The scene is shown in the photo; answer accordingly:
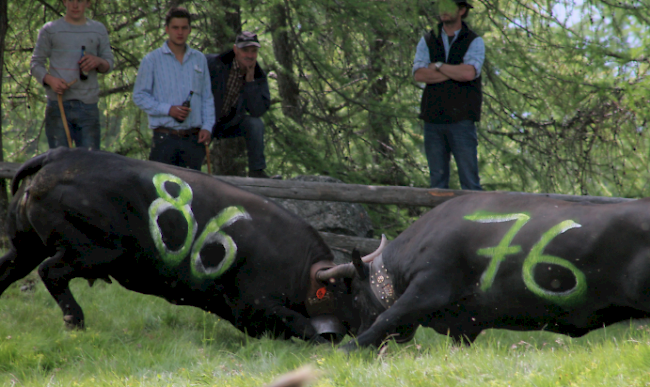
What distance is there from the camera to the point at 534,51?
7.67 metres

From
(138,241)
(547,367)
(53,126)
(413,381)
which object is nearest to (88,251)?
(138,241)

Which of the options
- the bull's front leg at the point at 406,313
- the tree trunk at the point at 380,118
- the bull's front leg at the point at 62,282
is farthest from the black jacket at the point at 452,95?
the bull's front leg at the point at 62,282

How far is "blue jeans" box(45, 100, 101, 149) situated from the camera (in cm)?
589

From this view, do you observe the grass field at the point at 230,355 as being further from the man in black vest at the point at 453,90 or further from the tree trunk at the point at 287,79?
the tree trunk at the point at 287,79

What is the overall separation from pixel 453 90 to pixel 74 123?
3.57 metres

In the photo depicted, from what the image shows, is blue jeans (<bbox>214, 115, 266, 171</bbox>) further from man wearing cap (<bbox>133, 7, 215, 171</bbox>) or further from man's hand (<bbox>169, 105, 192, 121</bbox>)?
man's hand (<bbox>169, 105, 192, 121</bbox>)

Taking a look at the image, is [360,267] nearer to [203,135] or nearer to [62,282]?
[62,282]

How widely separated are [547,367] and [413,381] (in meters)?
0.65

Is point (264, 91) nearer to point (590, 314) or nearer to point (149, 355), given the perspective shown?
point (149, 355)

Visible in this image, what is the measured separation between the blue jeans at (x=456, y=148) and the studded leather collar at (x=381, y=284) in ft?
5.95

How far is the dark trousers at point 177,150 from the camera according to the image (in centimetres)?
591

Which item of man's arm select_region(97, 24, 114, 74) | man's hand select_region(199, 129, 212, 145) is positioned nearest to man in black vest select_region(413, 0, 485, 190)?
man's hand select_region(199, 129, 212, 145)

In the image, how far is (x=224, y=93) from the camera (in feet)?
21.1

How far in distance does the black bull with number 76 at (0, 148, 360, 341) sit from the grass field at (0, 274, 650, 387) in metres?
0.26
